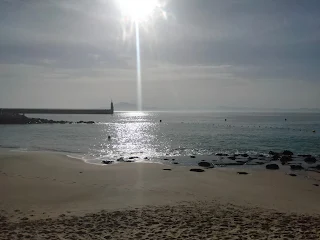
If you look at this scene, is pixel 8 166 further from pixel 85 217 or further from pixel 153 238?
pixel 153 238

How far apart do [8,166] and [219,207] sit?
17828 millimetres

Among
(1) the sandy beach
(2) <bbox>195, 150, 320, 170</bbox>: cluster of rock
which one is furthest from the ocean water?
(1) the sandy beach

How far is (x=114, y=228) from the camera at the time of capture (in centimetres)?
1059

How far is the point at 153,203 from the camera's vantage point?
46.4 ft

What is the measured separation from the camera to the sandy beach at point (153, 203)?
10266 mm

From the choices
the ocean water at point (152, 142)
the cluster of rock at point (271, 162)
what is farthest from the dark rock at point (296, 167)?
the ocean water at point (152, 142)

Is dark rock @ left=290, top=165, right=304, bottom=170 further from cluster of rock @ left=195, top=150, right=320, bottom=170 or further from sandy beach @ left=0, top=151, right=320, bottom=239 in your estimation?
sandy beach @ left=0, top=151, right=320, bottom=239

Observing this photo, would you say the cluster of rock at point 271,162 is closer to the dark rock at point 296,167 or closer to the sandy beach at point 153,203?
the dark rock at point 296,167

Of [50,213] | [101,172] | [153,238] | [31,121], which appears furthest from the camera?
[31,121]

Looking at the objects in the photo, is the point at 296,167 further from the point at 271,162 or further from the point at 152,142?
Answer: the point at 152,142

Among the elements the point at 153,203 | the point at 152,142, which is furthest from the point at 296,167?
the point at 152,142

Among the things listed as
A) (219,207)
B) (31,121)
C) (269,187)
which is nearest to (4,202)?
(219,207)

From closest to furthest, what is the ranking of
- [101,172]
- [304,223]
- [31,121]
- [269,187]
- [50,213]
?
[304,223], [50,213], [269,187], [101,172], [31,121]

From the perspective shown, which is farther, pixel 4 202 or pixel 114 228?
pixel 4 202
